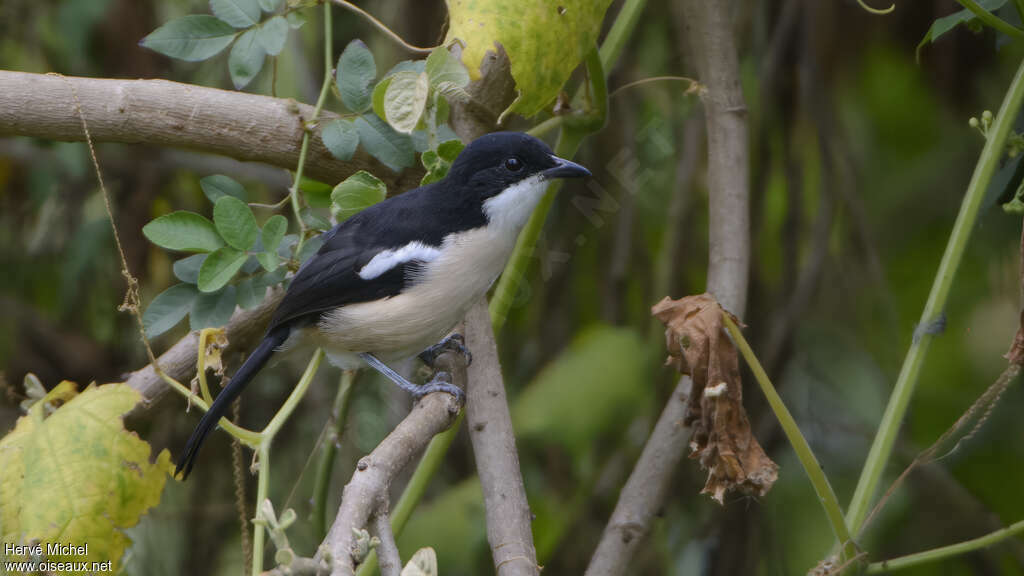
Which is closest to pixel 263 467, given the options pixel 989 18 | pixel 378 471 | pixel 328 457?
pixel 378 471

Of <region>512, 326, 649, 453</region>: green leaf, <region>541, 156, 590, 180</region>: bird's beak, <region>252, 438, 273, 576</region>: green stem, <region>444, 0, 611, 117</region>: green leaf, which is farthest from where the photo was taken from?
<region>512, 326, 649, 453</region>: green leaf

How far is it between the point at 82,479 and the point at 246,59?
1.13 metres

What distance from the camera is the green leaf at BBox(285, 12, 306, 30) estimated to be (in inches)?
105

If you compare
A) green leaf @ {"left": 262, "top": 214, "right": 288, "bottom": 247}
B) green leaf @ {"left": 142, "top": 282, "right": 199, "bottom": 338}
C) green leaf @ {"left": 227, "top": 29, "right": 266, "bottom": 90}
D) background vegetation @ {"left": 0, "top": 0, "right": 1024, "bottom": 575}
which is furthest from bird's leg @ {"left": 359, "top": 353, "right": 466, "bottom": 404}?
green leaf @ {"left": 227, "top": 29, "right": 266, "bottom": 90}

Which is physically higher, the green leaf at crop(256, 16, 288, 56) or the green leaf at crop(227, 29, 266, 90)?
the green leaf at crop(256, 16, 288, 56)

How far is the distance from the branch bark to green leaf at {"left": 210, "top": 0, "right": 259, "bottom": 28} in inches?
55.7

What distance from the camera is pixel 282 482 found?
14.4 ft

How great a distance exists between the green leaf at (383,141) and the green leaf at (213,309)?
522 millimetres

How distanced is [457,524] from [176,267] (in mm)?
1511

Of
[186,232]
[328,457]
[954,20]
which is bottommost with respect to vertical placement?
[328,457]

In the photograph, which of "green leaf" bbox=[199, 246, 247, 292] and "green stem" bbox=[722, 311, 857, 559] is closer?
"green stem" bbox=[722, 311, 857, 559]

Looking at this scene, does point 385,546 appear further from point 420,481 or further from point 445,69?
point 445,69

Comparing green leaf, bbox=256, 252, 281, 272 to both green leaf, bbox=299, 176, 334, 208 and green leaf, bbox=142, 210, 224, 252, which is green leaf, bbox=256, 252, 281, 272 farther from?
green leaf, bbox=299, 176, 334, 208

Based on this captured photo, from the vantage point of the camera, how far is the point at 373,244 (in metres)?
2.94
